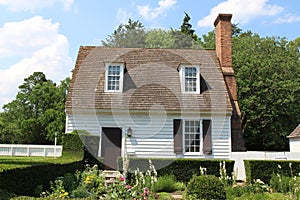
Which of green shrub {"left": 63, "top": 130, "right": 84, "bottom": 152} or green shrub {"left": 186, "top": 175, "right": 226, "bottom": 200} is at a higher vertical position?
green shrub {"left": 63, "top": 130, "right": 84, "bottom": 152}

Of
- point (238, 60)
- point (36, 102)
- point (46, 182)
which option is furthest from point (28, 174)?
Result: point (36, 102)

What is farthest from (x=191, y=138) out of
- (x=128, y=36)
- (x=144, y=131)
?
(x=128, y=36)

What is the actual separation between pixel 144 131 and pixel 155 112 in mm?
1071

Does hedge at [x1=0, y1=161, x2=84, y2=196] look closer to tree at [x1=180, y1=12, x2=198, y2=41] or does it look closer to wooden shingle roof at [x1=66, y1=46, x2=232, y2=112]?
wooden shingle roof at [x1=66, y1=46, x2=232, y2=112]

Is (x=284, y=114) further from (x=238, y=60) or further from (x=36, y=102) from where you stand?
(x=36, y=102)

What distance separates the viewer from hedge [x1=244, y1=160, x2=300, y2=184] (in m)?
11.0

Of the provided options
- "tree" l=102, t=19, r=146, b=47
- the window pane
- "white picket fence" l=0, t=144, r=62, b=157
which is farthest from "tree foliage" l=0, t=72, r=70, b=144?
the window pane

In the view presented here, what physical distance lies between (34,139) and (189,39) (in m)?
21.4

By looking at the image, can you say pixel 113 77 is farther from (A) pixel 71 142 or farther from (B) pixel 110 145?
(A) pixel 71 142

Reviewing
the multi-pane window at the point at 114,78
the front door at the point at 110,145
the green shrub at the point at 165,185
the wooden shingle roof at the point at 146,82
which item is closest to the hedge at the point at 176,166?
the green shrub at the point at 165,185

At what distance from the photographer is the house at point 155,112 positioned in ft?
46.4

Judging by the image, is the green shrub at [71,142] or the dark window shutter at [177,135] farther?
the dark window shutter at [177,135]

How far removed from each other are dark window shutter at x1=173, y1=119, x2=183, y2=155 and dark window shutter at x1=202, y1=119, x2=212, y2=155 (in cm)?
118

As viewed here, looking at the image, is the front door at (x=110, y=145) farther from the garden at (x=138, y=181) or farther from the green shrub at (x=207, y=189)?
the green shrub at (x=207, y=189)
